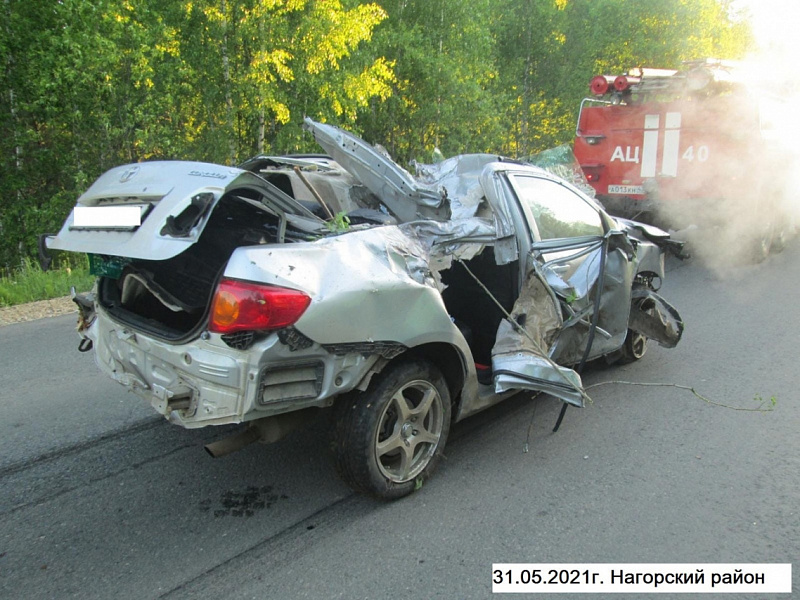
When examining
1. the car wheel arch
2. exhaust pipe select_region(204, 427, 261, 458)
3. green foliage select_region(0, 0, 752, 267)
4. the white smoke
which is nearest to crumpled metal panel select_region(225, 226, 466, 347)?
the car wheel arch

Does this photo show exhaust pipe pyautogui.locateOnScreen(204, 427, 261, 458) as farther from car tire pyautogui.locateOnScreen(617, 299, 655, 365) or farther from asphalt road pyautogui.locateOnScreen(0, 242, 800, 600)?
car tire pyautogui.locateOnScreen(617, 299, 655, 365)

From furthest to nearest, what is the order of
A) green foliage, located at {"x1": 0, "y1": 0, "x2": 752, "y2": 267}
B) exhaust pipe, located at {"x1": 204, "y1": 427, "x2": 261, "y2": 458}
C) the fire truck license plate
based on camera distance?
1. green foliage, located at {"x1": 0, "y1": 0, "x2": 752, "y2": 267}
2. the fire truck license plate
3. exhaust pipe, located at {"x1": 204, "y1": 427, "x2": 261, "y2": 458}

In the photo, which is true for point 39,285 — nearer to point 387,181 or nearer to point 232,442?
point 387,181

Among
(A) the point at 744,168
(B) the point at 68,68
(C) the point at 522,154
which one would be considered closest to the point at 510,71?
(C) the point at 522,154

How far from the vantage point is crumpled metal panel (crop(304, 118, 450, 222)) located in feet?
12.3

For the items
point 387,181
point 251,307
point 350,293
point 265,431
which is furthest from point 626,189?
point 251,307

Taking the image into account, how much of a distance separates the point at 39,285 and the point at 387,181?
6387 millimetres

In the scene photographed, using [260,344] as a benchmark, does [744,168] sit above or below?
above

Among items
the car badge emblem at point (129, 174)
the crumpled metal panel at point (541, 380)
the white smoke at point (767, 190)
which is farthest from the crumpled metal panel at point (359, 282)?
the white smoke at point (767, 190)

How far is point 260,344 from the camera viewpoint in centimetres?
262

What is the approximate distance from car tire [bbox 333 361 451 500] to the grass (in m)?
5.94

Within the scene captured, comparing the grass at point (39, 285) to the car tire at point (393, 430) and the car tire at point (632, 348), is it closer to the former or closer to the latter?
the car tire at point (393, 430)

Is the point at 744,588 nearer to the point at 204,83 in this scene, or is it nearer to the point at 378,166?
the point at 378,166

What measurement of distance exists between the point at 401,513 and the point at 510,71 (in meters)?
19.5
